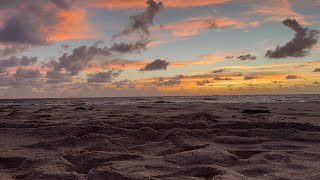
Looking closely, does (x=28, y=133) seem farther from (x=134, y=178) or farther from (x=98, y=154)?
(x=134, y=178)

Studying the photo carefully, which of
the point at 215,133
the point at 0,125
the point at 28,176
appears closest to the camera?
the point at 28,176

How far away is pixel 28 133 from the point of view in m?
7.22

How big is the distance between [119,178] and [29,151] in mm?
2432

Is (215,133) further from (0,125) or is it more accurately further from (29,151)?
(0,125)

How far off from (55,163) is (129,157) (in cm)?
102

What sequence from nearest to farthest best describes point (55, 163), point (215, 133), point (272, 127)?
point (55, 163) → point (215, 133) → point (272, 127)

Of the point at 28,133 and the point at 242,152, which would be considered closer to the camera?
the point at 242,152

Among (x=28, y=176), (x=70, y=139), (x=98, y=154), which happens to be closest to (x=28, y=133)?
(x=70, y=139)

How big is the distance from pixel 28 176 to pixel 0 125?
17.2ft

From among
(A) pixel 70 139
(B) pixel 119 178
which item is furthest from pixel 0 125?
(B) pixel 119 178

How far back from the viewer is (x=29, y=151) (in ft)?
18.0

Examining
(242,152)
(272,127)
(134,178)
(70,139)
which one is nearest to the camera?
(134,178)

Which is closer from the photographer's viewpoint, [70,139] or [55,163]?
[55,163]

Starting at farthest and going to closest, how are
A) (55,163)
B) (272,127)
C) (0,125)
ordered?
(0,125) → (272,127) → (55,163)
